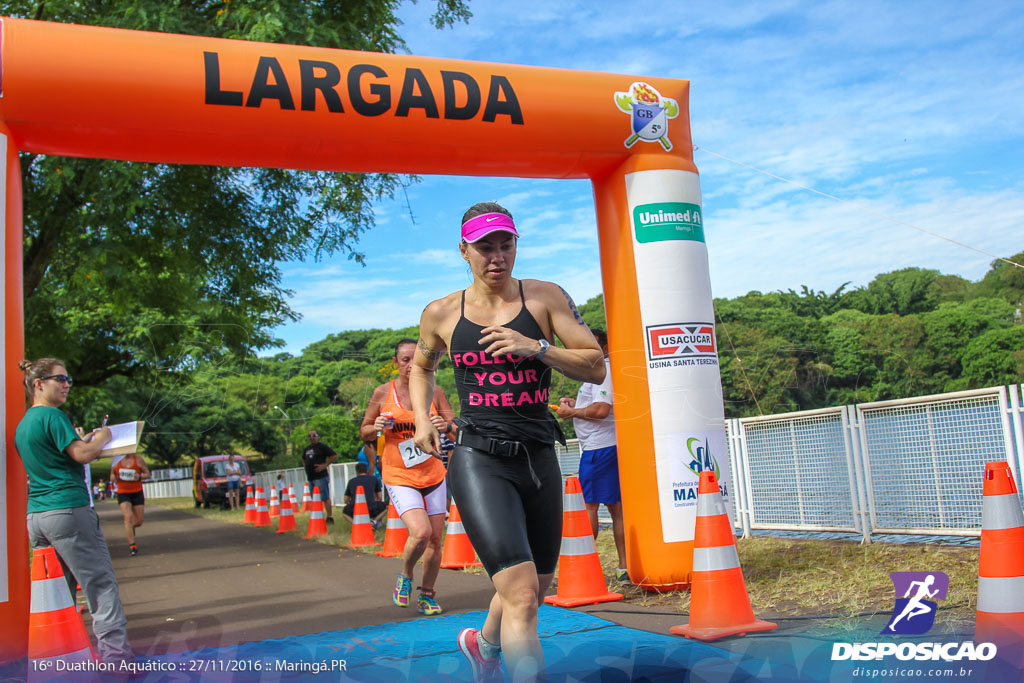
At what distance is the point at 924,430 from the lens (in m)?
7.45

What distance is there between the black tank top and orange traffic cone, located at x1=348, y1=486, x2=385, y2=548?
8619 millimetres

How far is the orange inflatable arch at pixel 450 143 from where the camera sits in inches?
212

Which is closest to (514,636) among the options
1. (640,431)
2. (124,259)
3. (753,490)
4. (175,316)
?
(640,431)

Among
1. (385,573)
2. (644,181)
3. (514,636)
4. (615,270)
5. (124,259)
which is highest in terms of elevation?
(124,259)

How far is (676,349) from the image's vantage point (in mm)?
6469

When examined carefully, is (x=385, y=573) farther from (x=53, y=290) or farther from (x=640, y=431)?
(x=53, y=290)

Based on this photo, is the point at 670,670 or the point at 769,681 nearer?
the point at 769,681

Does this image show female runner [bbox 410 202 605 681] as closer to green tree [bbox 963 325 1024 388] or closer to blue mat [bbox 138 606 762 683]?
blue mat [bbox 138 606 762 683]

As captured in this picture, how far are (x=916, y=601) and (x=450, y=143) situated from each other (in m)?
4.28

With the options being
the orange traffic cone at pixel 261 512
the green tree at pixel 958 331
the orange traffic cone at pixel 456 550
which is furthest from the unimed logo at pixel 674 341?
the green tree at pixel 958 331

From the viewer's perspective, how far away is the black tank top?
3.52 m

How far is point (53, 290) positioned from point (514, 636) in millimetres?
13377

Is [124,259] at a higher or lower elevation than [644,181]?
higher

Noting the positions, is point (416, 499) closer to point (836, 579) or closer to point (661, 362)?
point (661, 362)
